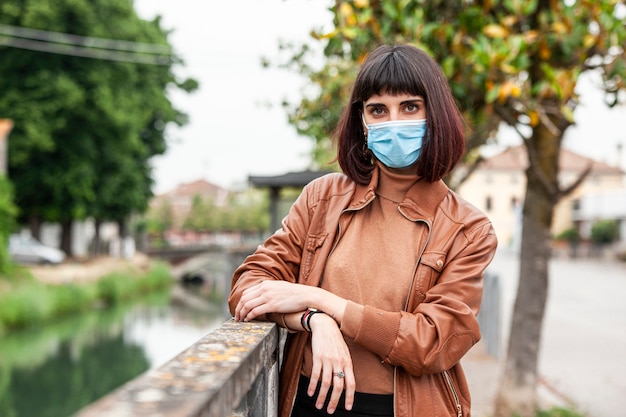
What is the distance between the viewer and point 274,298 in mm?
2061

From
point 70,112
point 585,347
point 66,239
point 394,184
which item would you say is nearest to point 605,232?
point 66,239

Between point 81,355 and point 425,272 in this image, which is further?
point 81,355

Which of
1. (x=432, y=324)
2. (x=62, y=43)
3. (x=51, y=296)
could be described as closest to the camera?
(x=432, y=324)

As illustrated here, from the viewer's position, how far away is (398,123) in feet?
7.05

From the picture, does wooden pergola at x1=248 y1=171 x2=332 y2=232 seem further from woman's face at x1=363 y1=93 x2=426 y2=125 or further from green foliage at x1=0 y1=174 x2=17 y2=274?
green foliage at x1=0 y1=174 x2=17 y2=274

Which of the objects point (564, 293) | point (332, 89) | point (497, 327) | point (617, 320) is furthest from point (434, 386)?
point (564, 293)

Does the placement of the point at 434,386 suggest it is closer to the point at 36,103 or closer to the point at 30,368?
the point at 30,368

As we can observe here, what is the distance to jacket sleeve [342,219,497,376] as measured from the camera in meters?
1.90

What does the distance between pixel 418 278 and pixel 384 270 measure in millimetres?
105

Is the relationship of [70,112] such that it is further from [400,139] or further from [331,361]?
[331,361]

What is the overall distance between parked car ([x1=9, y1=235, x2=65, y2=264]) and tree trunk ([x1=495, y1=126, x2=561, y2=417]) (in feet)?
96.4

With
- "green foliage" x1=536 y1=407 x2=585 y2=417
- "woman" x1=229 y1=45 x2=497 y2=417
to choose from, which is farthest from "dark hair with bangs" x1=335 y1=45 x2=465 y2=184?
"green foliage" x1=536 y1=407 x2=585 y2=417

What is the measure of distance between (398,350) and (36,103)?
26.4m

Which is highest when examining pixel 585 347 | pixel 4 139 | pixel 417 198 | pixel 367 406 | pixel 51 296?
pixel 4 139
